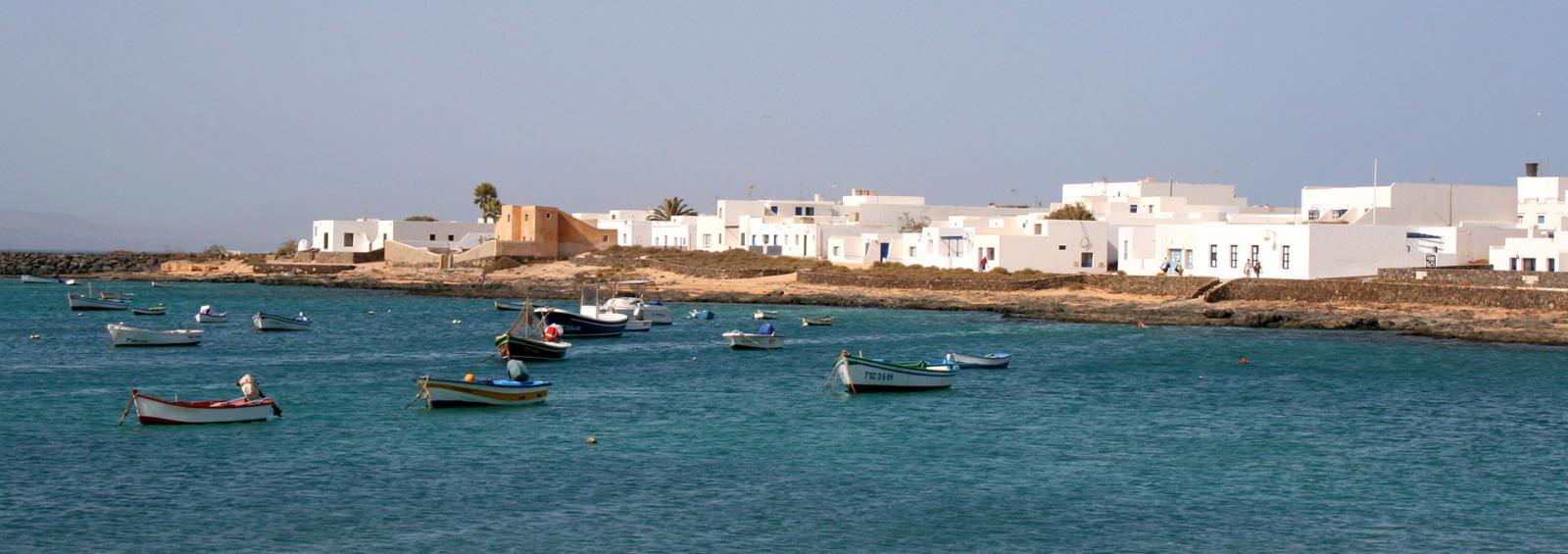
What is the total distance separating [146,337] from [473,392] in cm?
2210

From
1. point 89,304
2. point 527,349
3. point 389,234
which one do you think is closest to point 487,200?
point 389,234

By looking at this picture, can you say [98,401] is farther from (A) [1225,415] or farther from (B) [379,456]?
(A) [1225,415]

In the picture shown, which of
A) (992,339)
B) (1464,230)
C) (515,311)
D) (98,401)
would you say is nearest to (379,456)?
(98,401)

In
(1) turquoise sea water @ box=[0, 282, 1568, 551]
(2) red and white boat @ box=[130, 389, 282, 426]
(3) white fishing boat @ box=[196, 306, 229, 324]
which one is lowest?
(1) turquoise sea water @ box=[0, 282, 1568, 551]

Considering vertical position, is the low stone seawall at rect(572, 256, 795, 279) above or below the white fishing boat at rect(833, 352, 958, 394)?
above

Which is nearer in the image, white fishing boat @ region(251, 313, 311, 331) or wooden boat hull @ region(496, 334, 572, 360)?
wooden boat hull @ region(496, 334, 572, 360)

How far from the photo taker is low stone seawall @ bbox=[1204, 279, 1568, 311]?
55.5 meters

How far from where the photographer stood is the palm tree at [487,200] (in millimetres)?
128625

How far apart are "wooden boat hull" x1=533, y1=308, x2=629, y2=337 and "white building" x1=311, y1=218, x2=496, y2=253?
5275cm

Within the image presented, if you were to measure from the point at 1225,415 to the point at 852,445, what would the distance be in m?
10.3

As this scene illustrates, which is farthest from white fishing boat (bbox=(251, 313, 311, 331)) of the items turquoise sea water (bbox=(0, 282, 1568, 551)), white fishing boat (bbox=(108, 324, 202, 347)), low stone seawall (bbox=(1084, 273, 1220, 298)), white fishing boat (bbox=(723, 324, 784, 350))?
low stone seawall (bbox=(1084, 273, 1220, 298))

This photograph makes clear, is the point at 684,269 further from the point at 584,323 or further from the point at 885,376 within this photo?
the point at 885,376

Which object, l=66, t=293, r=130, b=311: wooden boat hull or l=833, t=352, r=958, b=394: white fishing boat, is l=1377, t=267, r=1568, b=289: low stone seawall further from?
l=66, t=293, r=130, b=311: wooden boat hull

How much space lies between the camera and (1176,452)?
30172mm
